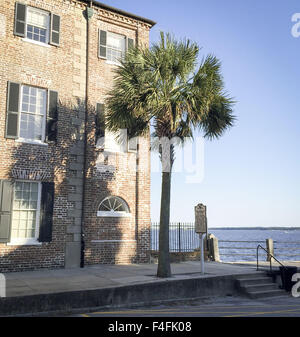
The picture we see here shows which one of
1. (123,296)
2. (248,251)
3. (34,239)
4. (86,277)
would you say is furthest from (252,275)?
(248,251)

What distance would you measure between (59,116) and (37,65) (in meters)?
2.15

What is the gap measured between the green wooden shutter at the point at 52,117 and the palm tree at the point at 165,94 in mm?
2816

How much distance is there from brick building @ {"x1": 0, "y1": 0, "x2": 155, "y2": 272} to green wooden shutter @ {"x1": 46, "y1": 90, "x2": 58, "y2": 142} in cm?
4

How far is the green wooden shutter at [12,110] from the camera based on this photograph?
1319cm

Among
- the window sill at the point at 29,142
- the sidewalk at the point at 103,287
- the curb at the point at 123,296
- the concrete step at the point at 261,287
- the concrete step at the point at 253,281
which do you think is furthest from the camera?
the window sill at the point at 29,142

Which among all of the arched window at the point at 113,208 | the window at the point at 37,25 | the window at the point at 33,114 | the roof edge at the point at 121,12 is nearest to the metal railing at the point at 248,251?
the arched window at the point at 113,208

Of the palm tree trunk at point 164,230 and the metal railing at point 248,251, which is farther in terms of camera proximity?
the metal railing at point 248,251

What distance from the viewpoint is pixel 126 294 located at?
32.5 ft

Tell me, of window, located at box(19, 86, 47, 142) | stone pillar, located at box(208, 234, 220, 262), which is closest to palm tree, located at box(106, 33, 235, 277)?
window, located at box(19, 86, 47, 142)

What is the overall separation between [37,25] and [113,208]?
26.5 ft

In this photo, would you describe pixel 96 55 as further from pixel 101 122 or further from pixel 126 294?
pixel 126 294

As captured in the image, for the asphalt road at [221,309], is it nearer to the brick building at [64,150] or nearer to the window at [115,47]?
the brick building at [64,150]

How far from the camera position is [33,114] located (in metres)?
13.9

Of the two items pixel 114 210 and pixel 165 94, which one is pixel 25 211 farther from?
pixel 165 94
